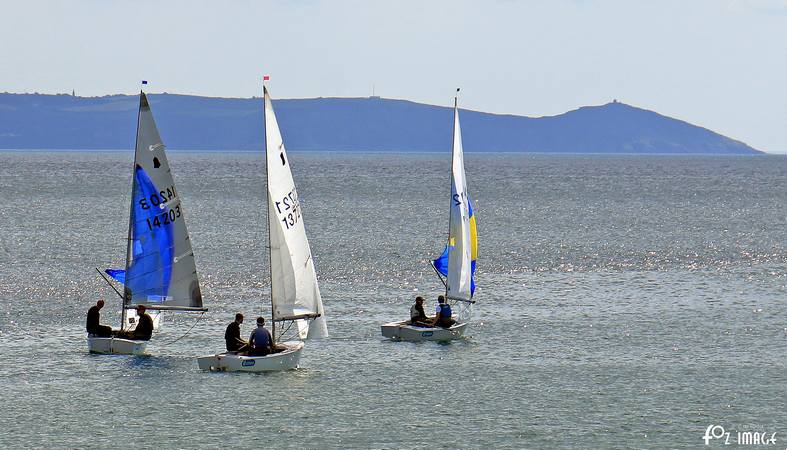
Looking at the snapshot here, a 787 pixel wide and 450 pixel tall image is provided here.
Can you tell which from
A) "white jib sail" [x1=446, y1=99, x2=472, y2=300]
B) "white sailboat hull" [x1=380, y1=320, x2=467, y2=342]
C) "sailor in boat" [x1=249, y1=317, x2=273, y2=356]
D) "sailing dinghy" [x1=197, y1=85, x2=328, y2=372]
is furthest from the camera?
"white jib sail" [x1=446, y1=99, x2=472, y2=300]

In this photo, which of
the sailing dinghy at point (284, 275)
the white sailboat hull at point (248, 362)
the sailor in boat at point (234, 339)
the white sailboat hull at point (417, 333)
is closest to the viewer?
the sailing dinghy at point (284, 275)

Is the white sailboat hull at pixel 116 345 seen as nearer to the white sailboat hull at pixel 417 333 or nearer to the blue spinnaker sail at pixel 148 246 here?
the blue spinnaker sail at pixel 148 246

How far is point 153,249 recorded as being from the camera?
5156 cm

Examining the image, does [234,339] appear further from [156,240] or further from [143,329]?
[156,240]

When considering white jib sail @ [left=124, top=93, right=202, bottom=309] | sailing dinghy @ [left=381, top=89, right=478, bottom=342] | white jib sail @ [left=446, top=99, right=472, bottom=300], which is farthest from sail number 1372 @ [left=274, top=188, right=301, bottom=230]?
white jib sail @ [left=446, top=99, right=472, bottom=300]

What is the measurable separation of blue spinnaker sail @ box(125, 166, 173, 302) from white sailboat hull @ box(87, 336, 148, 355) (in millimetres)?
2332

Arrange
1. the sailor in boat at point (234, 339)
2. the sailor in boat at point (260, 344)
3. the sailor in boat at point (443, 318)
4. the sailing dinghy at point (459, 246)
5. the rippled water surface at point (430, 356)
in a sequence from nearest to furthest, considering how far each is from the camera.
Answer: the rippled water surface at point (430, 356), the sailor in boat at point (260, 344), the sailor in boat at point (234, 339), the sailor in boat at point (443, 318), the sailing dinghy at point (459, 246)

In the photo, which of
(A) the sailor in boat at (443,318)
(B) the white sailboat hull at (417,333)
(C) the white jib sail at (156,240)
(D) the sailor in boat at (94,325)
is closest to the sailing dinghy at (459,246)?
(A) the sailor in boat at (443,318)

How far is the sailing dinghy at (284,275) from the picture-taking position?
46438mm

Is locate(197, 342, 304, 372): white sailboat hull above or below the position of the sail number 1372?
below

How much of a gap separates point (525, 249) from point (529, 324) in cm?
3770

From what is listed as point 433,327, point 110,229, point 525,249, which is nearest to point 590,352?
point 433,327

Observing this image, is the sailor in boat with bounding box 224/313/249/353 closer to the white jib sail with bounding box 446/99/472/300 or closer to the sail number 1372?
the sail number 1372

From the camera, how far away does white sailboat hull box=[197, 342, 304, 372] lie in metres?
47.0
